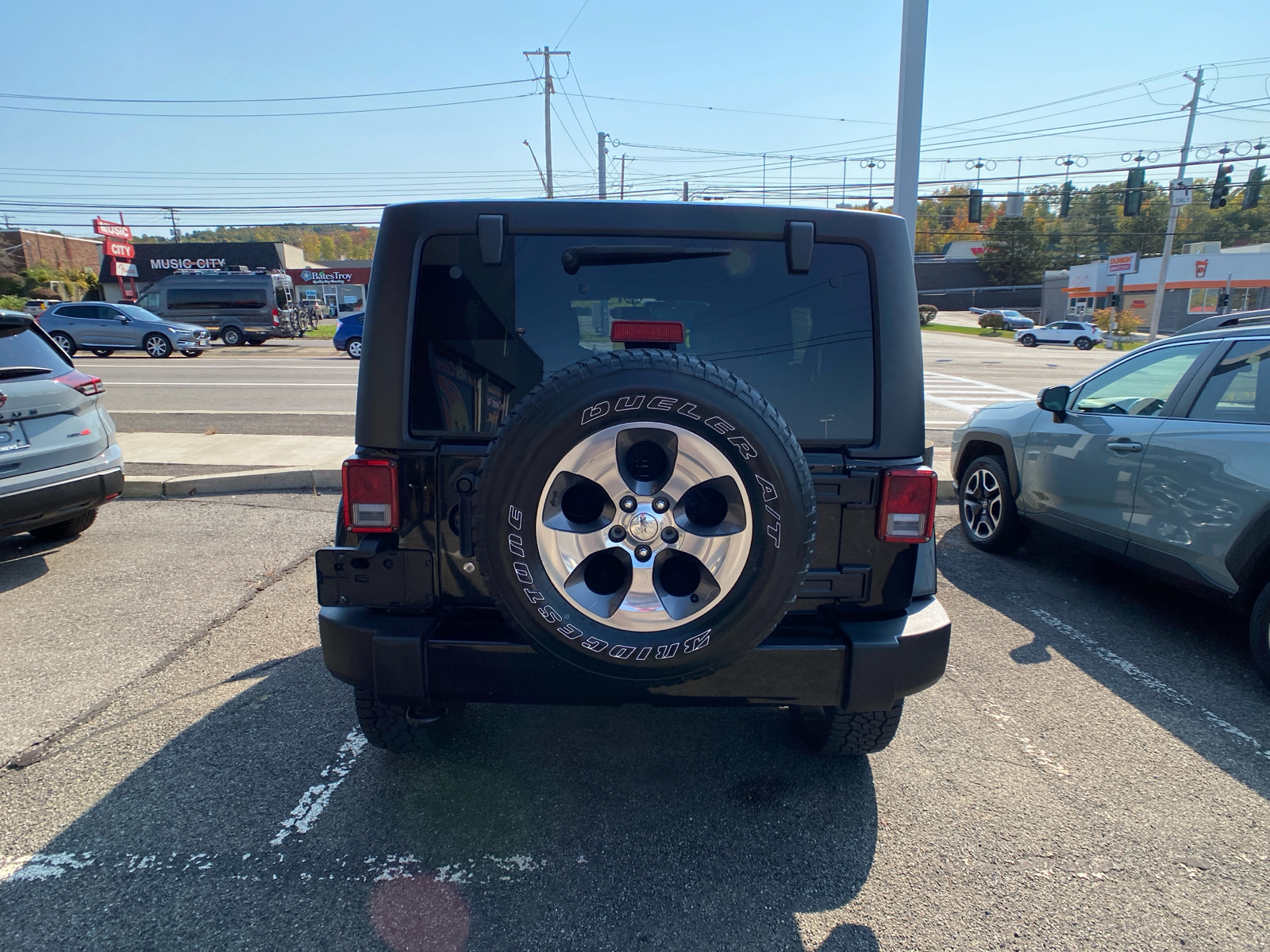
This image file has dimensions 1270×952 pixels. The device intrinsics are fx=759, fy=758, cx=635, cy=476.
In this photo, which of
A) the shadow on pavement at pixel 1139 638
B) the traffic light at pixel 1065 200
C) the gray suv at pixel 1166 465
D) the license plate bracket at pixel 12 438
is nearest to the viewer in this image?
the shadow on pavement at pixel 1139 638

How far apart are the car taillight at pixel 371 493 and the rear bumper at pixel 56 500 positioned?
354 cm

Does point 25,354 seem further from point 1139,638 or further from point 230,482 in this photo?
point 1139,638

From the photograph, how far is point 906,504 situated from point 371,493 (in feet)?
5.60

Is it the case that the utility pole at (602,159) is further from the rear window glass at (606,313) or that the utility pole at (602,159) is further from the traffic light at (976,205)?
the rear window glass at (606,313)

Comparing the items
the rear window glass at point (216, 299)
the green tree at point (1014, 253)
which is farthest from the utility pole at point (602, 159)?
Result: the green tree at point (1014, 253)

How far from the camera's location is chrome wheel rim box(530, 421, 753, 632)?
2.05m

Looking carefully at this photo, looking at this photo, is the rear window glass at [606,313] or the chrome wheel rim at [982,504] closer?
the rear window glass at [606,313]

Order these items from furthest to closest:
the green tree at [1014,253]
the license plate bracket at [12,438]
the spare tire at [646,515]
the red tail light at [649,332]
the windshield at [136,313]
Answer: the green tree at [1014,253] → the windshield at [136,313] → the license plate bracket at [12,438] → the red tail light at [649,332] → the spare tire at [646,515]

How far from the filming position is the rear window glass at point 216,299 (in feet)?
101

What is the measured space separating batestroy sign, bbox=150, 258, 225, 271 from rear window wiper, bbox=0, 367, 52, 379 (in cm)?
5094

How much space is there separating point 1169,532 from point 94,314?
95.4ft

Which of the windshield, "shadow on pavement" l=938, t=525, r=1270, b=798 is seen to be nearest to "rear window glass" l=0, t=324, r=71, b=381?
"shadow on pavement" l=938, t=525, r=1270, b=798

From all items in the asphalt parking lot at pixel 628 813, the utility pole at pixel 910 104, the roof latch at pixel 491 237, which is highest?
the utility pole at pixel 910 104

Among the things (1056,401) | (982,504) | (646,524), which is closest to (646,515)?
(646,524)
